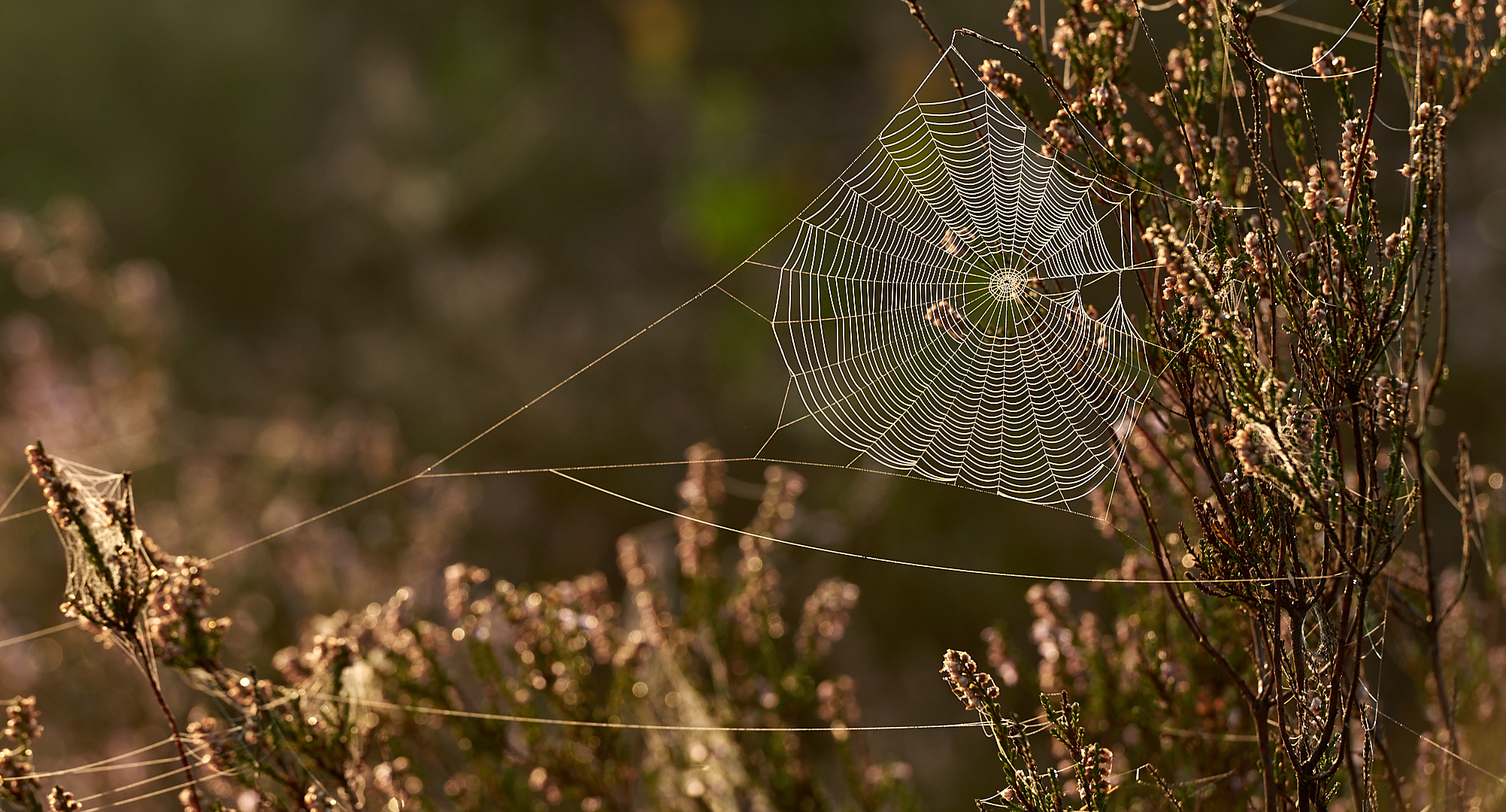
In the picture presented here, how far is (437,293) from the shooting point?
754 centimetres

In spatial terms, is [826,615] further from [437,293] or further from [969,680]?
[437,293]

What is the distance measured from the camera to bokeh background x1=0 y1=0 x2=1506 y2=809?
504 centimetres

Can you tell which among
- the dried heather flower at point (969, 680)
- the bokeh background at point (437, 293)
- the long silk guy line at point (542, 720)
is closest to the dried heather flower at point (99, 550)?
the long silk guy line at point (542, 720)

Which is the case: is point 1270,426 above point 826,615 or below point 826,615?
below

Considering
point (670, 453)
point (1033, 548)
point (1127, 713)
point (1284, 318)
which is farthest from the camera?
point (670, 453)

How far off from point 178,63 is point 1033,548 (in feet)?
32.7

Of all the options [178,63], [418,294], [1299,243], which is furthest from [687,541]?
[178,63]

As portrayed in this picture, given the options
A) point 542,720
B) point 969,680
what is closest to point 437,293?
point 542,720

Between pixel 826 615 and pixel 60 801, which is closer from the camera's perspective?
pixel 60 801

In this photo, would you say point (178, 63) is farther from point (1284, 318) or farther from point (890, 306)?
point (1284, 318)

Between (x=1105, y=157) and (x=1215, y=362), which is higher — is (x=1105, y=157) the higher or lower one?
the higher one

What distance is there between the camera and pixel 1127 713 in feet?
6.73

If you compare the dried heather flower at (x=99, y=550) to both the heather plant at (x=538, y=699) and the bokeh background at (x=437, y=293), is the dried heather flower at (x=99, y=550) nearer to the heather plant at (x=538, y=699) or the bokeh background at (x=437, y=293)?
the heather plant at (x=538, y=699)

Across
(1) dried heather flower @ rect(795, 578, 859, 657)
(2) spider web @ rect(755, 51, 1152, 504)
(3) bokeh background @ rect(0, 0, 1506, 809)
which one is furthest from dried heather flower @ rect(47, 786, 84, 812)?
(3) bokeh background @ rect(0, 0, 1506, 809)
